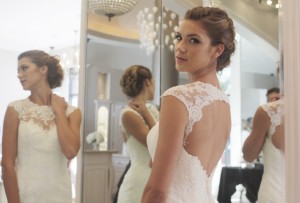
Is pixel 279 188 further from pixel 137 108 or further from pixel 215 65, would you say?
pixel 137 108

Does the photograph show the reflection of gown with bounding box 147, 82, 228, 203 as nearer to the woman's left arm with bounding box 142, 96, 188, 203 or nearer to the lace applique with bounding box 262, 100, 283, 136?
the woman's left arm with bounding box 142, 96, 188, 203

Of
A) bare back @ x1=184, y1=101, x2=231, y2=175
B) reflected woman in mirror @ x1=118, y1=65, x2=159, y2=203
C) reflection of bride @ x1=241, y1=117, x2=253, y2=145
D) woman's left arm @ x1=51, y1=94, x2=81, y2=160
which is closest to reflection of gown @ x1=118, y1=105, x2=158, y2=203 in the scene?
reflected woman in mirror @ x1=118, y1=65, x2=159, y2=203

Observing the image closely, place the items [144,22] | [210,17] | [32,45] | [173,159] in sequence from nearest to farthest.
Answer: [173,159], [210,17], [32,45], [144,22]

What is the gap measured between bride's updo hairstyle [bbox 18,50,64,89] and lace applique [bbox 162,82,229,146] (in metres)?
0.60

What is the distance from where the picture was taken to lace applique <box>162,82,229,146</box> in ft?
2.40

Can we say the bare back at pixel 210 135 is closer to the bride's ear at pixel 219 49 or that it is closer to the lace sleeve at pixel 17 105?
the bride's ear at pixel 219 49

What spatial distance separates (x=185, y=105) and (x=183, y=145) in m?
0.09

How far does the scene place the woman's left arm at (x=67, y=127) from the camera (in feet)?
4.00

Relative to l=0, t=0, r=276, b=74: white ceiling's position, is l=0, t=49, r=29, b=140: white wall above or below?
below

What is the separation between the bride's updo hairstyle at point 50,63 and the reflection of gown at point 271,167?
2.30ft

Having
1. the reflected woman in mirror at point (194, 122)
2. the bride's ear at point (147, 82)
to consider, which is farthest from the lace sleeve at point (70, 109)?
the reflected woman in mirror at point (194, 122)

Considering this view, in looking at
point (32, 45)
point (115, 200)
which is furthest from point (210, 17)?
point (115, 200)

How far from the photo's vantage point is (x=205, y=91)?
2.57 feet

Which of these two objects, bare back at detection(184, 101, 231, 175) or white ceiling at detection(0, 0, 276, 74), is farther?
white ceiling at detection(0, 0, 276, 74)
